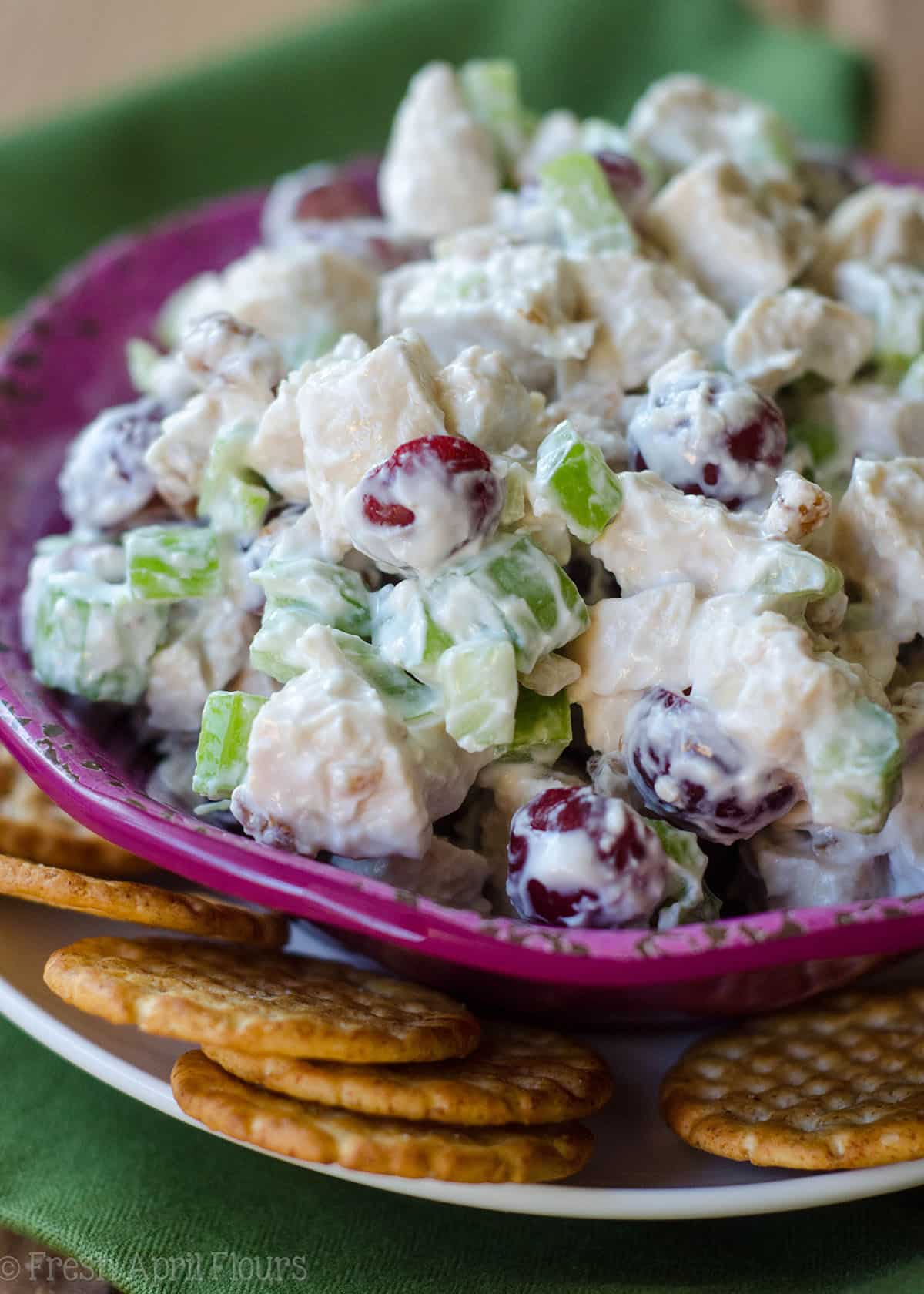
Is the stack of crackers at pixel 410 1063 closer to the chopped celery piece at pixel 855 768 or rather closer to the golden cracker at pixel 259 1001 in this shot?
the golden cracker at pixel 259 1001

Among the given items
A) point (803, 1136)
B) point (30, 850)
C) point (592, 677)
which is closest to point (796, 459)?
point (592, 677)

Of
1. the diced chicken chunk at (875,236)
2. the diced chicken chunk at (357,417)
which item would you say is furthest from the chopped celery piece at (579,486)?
the diced chicken chunk at (875,236)

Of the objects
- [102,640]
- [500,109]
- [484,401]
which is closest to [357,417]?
[484,401]

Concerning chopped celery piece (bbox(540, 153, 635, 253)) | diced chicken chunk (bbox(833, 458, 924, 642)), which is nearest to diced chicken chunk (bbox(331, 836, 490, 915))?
diced chicken chunk (bbox(833, 458, 924, 642))

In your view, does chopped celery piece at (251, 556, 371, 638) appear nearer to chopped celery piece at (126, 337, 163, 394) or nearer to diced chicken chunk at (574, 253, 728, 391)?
diced chicken chunk at (574, 253, 728, 391)

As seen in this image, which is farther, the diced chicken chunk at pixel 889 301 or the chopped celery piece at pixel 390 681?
the diced chicken chunk at pixel 889 301

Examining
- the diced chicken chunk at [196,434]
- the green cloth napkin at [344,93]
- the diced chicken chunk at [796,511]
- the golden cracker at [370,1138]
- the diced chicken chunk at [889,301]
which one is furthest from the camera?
the green cloth napkin at [344,93]

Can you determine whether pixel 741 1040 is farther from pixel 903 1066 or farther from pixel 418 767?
pixel 418 767
